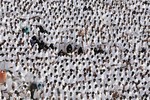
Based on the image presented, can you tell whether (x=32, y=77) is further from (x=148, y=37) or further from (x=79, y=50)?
(x=148, y=37)

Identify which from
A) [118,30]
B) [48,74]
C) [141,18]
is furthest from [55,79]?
[141,18]

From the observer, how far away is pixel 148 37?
1193cm

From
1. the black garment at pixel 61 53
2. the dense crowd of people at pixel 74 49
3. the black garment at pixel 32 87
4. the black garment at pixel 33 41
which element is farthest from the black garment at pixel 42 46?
the black garment at pixel 32 87

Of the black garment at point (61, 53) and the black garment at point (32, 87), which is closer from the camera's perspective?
the black garment at point (32, 87)

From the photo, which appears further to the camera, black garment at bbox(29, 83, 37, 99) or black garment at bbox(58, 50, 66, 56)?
black garment at bbox(58, 50, 66, 56)

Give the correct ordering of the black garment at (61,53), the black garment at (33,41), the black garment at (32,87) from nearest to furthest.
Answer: the black garment at (32,87) < the black garment at (61,53) < the black garment at (33,41)

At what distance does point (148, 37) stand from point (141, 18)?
1.14m

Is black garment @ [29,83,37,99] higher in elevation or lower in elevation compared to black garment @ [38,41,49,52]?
lower

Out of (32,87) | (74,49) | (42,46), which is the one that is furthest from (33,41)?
(32,87)

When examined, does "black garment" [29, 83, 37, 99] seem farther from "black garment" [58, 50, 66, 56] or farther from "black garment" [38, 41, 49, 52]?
"black garment" [38, 41, 49, 52]

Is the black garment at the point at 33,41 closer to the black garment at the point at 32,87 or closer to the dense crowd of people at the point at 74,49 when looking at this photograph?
the dense crowd of people at the point at 74,49

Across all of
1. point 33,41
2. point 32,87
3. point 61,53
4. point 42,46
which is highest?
point 33,41

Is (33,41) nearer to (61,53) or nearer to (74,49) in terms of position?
(61,53)

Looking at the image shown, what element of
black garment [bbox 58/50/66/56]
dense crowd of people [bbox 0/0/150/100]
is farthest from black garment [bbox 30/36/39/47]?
black garment [bbox 58/50/66/56]
